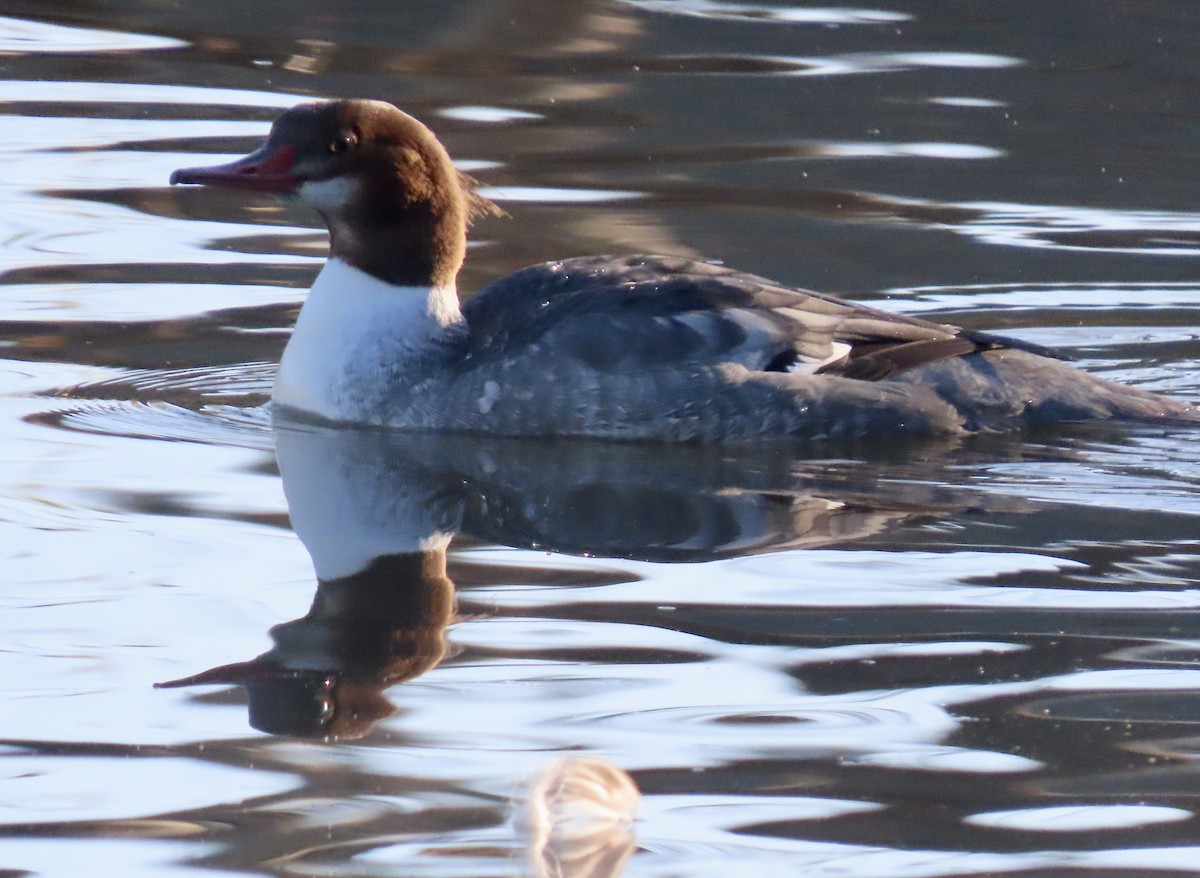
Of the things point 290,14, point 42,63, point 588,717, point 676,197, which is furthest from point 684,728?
point 290,14

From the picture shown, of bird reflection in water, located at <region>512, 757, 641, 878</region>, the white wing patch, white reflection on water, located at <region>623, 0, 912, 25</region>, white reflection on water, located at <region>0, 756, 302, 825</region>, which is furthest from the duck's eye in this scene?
white reflection on water, located at <region>623, 0, 912, 25</region>

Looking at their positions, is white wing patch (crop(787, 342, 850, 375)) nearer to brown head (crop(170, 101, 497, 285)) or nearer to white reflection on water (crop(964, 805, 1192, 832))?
brown head (crop(170, 101, 497, 285))

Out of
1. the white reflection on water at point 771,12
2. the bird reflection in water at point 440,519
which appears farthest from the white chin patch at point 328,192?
the white reflection on water at point 771,12

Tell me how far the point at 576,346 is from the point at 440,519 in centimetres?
Answer: 115

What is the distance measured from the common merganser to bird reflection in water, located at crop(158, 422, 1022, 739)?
12 centimetres

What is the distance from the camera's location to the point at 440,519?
5.60 metres

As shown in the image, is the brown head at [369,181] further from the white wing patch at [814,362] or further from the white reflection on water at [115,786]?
the white reflection on water at [115,786]

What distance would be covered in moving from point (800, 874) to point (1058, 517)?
2.48m

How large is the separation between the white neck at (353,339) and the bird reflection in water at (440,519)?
0.35 feet

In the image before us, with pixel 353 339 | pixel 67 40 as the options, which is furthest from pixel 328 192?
pixel 67 40

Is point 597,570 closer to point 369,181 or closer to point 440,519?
point 440,519

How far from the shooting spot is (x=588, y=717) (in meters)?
4.10

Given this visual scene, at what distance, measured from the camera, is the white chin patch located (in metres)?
6.84

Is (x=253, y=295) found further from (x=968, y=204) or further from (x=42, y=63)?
(x=42, y=63)
